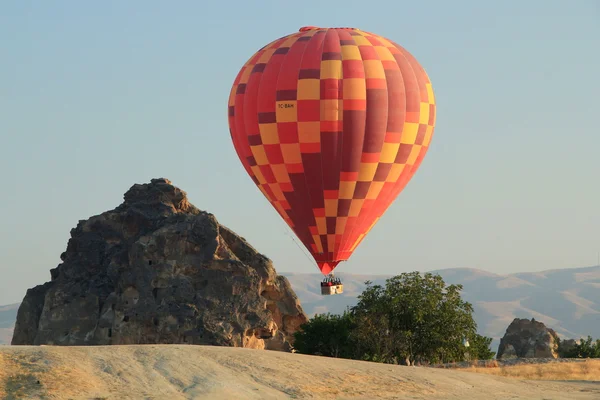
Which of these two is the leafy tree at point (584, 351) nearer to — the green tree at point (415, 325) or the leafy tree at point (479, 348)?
the leafy tree at point (479, 348)

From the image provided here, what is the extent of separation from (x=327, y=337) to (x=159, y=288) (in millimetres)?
12770

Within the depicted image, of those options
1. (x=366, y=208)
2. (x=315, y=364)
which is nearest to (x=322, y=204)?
(x=366, y=208)

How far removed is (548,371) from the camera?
49.9m

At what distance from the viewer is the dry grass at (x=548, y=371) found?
4850 centimetres

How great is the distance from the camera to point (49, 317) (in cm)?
7194

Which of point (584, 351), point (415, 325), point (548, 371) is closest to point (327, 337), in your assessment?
point (415, 325)

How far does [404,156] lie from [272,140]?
688cm

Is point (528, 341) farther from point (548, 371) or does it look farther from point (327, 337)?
point (548, 371)

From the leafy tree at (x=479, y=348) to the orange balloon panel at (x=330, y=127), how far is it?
11.3 meters

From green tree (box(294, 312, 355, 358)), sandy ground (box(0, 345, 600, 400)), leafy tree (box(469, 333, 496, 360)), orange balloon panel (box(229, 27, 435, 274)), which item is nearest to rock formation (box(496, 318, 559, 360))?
leafy tree (box(469, 333, 496, 360))

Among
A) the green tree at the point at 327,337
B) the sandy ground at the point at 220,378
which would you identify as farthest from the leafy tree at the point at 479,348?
the sandy ground at the point at 220,378

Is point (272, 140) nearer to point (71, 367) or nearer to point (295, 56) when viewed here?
point (295, 56)

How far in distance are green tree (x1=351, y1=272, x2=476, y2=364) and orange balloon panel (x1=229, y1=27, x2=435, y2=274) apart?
6.48 metres

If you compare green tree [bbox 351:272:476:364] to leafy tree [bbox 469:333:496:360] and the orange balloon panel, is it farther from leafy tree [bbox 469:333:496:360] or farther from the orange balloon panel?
the orange balloon panel
